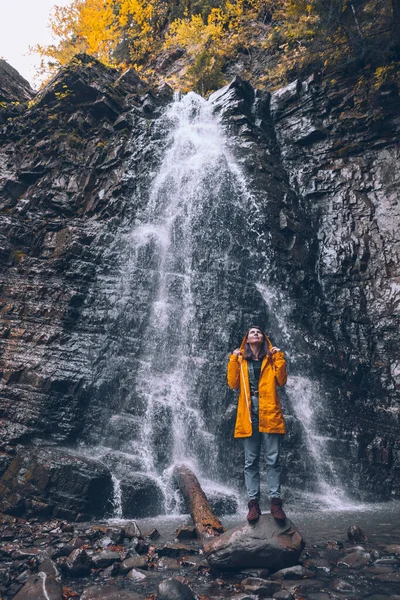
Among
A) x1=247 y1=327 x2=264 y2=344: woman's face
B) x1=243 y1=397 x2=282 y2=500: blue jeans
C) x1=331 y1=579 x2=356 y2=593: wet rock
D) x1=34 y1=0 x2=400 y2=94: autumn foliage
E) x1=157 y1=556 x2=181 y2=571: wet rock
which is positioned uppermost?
x1=34 y1=0 x2=400 y2=94: autumn foliage

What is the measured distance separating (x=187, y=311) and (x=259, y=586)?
808 cm

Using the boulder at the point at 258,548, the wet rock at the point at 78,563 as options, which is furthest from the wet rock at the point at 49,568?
the boulder at the point at 258,548

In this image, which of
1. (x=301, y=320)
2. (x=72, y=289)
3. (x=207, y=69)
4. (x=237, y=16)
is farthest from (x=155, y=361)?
(x=237, y=16)

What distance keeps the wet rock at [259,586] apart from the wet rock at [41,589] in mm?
1933

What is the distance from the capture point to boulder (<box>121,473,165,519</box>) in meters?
8.06

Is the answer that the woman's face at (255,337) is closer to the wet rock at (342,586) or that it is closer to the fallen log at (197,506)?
the wet rock at (342,586)

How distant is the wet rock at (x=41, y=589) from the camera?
4.25 m

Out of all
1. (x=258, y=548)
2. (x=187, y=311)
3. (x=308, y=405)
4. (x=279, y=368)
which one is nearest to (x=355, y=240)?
(x=308, y=405)

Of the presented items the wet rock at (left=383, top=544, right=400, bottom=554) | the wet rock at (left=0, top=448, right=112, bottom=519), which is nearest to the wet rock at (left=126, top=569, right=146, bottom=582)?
the wet rock at (left=0, top=448, right=112, bottom=519)

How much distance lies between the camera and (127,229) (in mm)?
13180

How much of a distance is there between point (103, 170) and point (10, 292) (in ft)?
18.4

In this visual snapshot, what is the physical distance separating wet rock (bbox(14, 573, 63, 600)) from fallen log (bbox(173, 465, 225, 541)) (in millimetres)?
2406

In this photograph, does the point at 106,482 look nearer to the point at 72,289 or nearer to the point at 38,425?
the point at 38,425

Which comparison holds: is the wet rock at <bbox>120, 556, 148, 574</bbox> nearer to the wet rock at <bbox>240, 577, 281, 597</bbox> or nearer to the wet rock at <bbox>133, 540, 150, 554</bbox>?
the wet rock at <bbox>133, 540, 150, 554</bbox>
